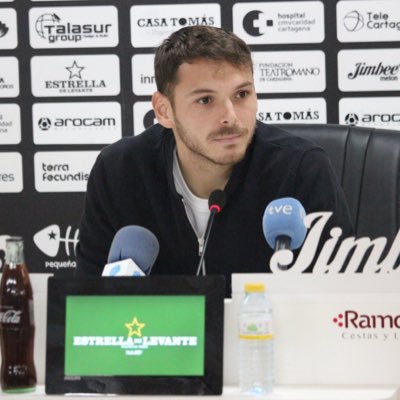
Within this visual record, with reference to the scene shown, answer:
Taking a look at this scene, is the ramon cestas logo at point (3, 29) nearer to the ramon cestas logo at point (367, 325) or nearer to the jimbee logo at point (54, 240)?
the jimbee logo at point (54, 240)

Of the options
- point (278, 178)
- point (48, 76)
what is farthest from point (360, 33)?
point (278, 178)

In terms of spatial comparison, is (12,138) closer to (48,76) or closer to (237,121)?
(48,76)

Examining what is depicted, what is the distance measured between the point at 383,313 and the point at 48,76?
10.1 feet

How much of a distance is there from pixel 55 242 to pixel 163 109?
5.63ft

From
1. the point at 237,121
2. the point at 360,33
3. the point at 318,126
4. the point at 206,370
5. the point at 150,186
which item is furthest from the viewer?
the point at 360,33

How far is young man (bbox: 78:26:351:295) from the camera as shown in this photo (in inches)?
96.4

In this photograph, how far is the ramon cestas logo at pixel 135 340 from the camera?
1.48 metres

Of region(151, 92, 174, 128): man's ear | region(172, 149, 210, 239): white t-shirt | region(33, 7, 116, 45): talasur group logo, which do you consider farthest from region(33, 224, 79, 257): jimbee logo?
region(172, 149, 210, 239): white t-shirt

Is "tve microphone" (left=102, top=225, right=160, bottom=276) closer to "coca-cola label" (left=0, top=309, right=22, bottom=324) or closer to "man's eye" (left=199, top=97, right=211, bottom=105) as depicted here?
"coca-cola label" (left=0, top=309, right=22, bottom=324)

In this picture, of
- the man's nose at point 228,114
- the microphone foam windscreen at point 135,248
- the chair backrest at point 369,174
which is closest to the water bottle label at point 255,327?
the microphone foam windscreen at point 135,248

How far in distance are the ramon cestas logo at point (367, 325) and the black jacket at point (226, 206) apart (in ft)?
2.87

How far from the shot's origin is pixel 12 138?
4.30 meters

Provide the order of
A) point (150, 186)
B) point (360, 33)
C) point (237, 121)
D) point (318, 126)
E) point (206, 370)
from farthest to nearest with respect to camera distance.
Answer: point (360, 33)
point (318, 126)
point (150, 186)
point (237, 121)
point (206, 370)

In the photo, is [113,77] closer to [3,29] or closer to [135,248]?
[3,29]
